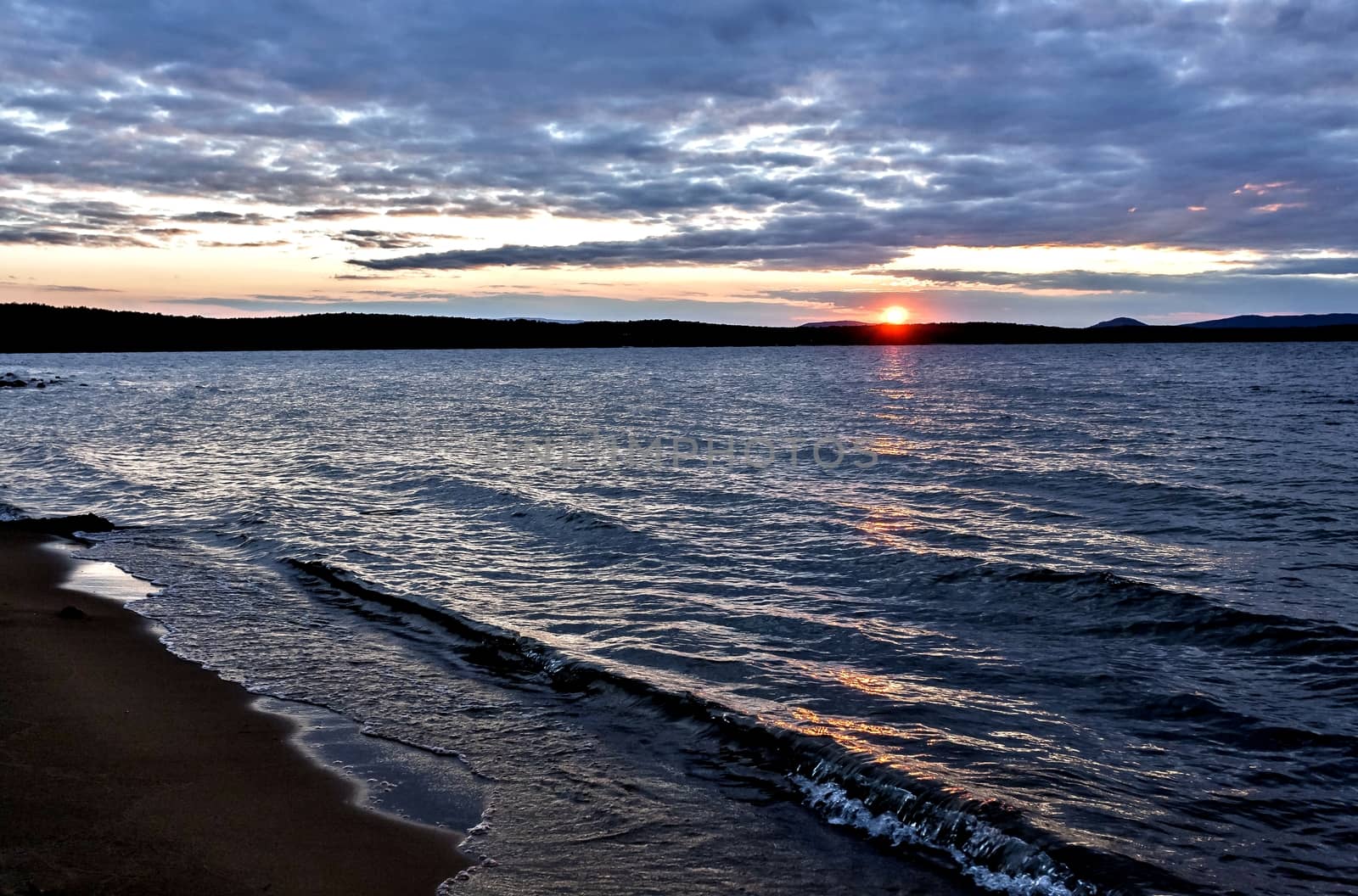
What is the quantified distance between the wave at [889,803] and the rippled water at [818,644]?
0.11 feet

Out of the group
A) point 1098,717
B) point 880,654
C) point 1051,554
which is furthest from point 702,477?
point 1098,717

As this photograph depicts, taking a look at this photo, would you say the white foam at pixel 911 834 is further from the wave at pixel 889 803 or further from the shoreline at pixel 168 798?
the shoreline at pixel 168 798

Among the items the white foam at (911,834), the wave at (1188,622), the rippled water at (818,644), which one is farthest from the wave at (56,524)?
the wave at (1188,622)

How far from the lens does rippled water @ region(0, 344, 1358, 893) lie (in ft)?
24.3

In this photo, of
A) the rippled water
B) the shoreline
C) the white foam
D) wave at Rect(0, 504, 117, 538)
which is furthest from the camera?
wave at Rect(0, 504, 117, 538)

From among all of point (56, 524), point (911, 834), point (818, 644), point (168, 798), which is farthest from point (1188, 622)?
point (56, 524)

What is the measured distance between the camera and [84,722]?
9266 mm

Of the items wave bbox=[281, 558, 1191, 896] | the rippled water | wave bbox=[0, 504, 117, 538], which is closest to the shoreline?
the rippled water

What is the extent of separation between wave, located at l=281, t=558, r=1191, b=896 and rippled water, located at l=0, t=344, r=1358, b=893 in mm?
Result: 32

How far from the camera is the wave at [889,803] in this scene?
689 cm

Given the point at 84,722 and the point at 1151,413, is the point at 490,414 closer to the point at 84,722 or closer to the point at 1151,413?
the point at 1151,413

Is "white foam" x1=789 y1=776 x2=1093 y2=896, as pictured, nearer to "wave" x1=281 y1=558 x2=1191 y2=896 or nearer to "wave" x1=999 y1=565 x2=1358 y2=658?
"wave" x1=281 y1=558 x2=1191 y2=896

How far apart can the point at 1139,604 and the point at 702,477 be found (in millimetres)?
15646

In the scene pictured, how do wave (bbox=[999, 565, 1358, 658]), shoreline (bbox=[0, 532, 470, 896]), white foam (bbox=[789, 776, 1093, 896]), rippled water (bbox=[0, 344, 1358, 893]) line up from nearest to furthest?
shoreline (bbox=[0, 532, 470, 896]) < white foam (bbox=[789, 776, 1093, 896]) < rippled water (bbox=[0, 344, 1358, 893]) < wave (bbox=[999, 565, 1358, 658])
